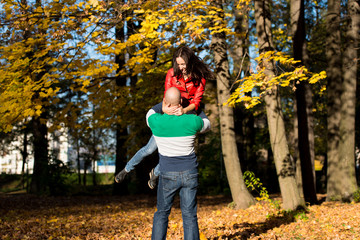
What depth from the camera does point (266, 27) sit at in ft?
30.4

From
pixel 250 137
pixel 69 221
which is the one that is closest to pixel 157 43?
pixel 69 221

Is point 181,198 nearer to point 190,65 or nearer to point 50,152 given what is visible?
Result: point 190,65

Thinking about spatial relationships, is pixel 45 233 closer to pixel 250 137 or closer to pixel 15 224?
pixel 15 224

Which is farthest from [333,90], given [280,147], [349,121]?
[280,147]

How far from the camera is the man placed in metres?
3.89

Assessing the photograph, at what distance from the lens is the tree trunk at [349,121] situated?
11.1 metres

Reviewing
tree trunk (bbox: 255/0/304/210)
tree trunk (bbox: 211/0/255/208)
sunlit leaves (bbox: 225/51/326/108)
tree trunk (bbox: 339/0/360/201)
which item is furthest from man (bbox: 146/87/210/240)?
tree trunk (bbox: 339/0/360/201)

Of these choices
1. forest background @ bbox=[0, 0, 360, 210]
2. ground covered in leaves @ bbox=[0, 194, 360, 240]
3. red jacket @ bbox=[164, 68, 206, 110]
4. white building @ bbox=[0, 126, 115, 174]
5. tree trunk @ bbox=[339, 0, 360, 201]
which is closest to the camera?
red jacket @ bbox=[164, 68, 206, 110]

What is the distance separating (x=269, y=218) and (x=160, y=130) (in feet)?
17.3

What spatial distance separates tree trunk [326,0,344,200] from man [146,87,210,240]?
28.3 feet

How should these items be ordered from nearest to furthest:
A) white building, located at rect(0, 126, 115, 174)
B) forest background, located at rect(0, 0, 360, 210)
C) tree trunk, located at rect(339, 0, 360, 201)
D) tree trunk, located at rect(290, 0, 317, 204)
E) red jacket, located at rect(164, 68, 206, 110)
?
red jacket, located at rect(164, 68, 206, 110), forest background, located at rect(0, 0, 360, 210), tree trunk, located at rect(290, 0, 317, 204), tree trunk, located at rect(339, 0, 360, 201), white building, located at rect(0, 126, 115, 174)

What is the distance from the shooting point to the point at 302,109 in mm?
10539

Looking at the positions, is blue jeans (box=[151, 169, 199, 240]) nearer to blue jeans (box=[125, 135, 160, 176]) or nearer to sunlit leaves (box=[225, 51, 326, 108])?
blue jeans (box=[125, 135, 160, 176])

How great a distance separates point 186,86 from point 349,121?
835 centimetres
